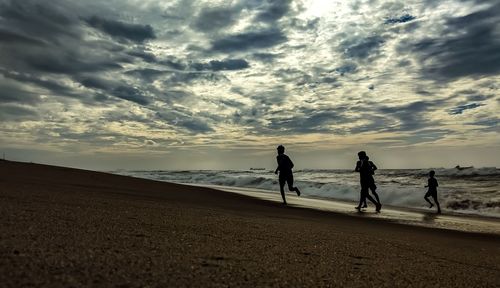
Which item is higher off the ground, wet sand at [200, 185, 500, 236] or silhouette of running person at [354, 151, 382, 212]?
silhouette of running person at [354, 151, 382, 212]

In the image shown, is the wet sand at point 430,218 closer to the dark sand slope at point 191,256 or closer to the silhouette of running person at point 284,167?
the silhouette of running person at point 284,167

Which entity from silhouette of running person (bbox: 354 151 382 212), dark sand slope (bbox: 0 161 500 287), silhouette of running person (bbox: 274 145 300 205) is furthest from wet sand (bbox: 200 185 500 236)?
dark sand slope (bbox: 0 161 500 287)

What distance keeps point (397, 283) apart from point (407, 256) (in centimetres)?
122

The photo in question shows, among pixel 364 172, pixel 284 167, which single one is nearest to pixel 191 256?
pixel 284 167

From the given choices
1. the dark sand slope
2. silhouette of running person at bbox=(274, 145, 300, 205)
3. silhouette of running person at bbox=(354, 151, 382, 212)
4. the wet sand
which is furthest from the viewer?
silhouette of running person at bbox=(354, 151, 382, 212)

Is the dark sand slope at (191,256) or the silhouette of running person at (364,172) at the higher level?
the silhouette of running person at (364,172)

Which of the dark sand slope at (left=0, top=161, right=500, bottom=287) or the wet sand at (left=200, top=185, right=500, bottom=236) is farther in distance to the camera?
the wet sand at (left=200, top=185, right=500, bottom=236)

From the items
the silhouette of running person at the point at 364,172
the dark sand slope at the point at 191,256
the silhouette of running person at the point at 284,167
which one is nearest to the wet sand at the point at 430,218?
the silhouette of running person at the point at 364,172

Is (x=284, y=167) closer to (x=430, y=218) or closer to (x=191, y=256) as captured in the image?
(x=430, y=218)

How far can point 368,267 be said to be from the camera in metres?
2.73

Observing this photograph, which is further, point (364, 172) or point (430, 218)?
point (364, 172)

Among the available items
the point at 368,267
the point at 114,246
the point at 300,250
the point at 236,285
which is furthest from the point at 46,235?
the point at 368,267

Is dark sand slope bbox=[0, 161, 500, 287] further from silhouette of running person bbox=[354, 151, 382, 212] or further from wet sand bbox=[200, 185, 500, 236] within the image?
silhouette of running person bbox=[354, 151, 382, 212]

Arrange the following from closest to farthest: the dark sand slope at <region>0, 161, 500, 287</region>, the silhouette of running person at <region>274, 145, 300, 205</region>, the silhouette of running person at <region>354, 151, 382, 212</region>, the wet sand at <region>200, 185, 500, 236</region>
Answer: the dark sand slope at <region>0, 161, 500, 287</region> → the wet sand at <region>200, 185, 500, 236</region> → the silhouette of running person at <region>274, 145, 300, 205</region> → the silhouette of running person at <region>354, 151, 382, 212</region>
